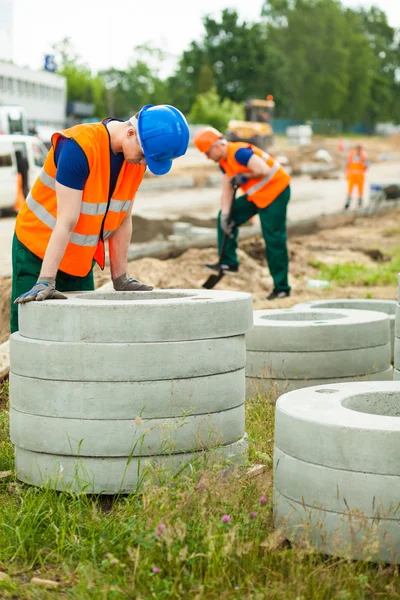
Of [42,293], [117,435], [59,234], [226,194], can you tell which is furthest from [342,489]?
[226,194]

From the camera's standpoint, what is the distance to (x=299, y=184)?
37281mm

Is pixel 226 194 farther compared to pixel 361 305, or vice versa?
pixel 226 194

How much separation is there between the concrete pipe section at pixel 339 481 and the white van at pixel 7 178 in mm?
17471

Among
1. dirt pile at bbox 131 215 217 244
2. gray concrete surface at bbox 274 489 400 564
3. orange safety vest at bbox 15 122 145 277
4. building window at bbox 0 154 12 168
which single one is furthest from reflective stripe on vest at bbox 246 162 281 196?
building window at bbox 0 154 12 168

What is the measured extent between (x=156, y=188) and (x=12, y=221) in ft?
42.7

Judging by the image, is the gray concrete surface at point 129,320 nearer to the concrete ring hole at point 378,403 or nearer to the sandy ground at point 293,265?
the concrete ring hole at point 378,403

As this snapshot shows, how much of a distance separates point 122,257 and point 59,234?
796 mm

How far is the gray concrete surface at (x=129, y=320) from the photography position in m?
4.09

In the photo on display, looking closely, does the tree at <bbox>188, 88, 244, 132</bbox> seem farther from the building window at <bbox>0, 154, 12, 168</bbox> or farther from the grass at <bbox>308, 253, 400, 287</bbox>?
the grass at <bbox>308, 253, 400, 287</bbox>

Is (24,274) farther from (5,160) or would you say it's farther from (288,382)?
(5,160)

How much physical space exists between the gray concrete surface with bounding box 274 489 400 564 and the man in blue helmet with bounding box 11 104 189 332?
1580 millimetres

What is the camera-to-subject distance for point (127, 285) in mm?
5254

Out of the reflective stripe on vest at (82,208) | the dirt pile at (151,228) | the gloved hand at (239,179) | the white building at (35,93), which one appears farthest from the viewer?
the white building at (35,93)

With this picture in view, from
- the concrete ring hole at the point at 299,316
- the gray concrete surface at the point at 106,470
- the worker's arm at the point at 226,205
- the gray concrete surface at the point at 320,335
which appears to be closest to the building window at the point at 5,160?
the worker's arm at the point at 226,205
